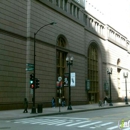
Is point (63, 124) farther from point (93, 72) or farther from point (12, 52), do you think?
point (93, 72)

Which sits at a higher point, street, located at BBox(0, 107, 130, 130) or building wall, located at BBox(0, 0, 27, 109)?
building wall, located at BBox(0, 0, 27, 109)

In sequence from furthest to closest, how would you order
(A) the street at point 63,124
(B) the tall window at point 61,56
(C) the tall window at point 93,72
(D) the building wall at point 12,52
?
(C) the tall window at point 93,72
(B) the tall window at point 61,56
(D) the building wall at point 12,52
(A) the street at point 63,124

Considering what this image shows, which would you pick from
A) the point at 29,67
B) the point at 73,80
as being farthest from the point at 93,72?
the point at 29,67

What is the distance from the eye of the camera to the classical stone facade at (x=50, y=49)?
35781 millimetres

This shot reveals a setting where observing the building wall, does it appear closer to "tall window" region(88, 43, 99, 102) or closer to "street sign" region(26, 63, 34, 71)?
"street sign" region(26, 63, 34, 71)

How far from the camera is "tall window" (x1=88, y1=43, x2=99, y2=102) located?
61.6 m

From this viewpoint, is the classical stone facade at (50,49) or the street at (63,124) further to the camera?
the classical stone facade at (50,49)

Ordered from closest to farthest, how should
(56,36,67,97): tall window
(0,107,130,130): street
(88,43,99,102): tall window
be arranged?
(0,107,130,130): street
(56,36,67,97): tall window
(88,43,99,102): tall window

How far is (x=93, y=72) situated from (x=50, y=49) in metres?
21.8

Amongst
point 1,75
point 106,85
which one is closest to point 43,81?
point 1,75

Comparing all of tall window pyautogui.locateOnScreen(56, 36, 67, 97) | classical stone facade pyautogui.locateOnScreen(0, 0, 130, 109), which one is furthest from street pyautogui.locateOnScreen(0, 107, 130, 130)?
tall window pyautogui.locateOnScreen(56, 36, 67, 97)

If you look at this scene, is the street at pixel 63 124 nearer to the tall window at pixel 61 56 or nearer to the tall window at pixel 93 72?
the tall window at pixel 61 56

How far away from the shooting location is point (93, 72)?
63.7 meters

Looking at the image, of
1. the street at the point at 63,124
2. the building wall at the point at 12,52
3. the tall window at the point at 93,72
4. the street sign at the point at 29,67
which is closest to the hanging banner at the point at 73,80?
the building wall at the point at 12,52
